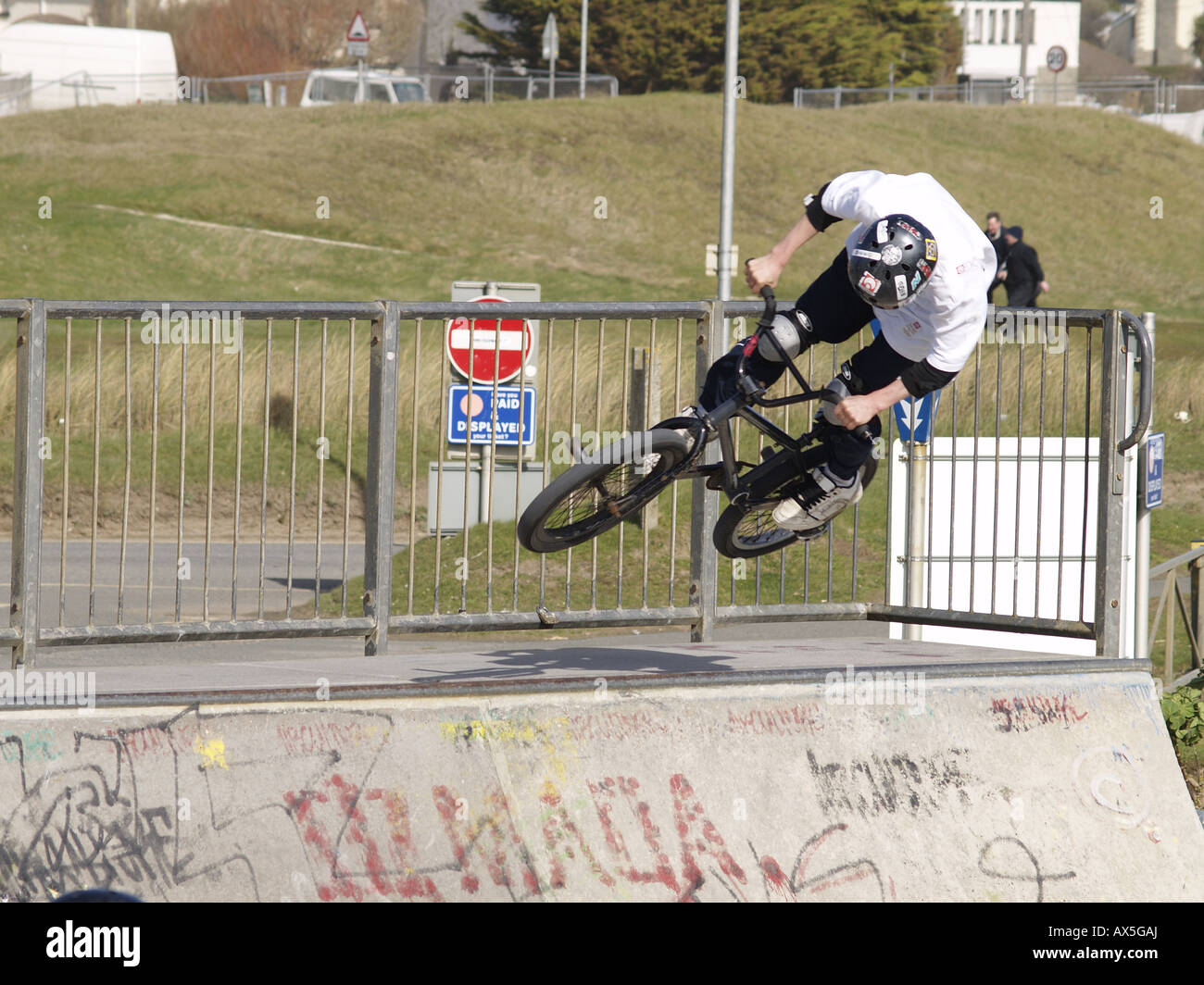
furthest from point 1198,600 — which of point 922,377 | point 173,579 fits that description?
point 173,579

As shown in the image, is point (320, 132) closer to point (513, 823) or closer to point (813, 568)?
point (813, 568)

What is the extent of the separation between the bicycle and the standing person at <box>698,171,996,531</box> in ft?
0.21

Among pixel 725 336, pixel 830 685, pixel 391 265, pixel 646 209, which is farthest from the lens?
pixel 646 209

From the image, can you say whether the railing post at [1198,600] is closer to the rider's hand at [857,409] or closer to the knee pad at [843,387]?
the knee pad at [843,387]

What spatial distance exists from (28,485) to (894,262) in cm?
350

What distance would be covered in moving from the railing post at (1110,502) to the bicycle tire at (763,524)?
123 centimetres

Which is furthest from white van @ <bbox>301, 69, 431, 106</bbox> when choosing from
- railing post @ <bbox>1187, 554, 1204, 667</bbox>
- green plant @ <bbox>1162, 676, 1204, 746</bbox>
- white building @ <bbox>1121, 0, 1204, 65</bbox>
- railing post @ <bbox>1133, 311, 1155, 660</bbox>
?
white building @ <bbox>1121, 0, 1204, 65</bbox>

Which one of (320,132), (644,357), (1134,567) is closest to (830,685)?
(1134,567)

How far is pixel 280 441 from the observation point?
17.2 metres

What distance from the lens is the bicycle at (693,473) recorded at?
5.79 metres

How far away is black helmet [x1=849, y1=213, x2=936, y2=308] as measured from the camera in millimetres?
5371

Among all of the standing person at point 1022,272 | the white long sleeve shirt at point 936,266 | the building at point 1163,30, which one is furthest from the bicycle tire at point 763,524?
the building at point 1163,30

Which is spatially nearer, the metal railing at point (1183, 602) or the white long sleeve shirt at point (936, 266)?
the white long sleeve shirt at point (936, 266)
